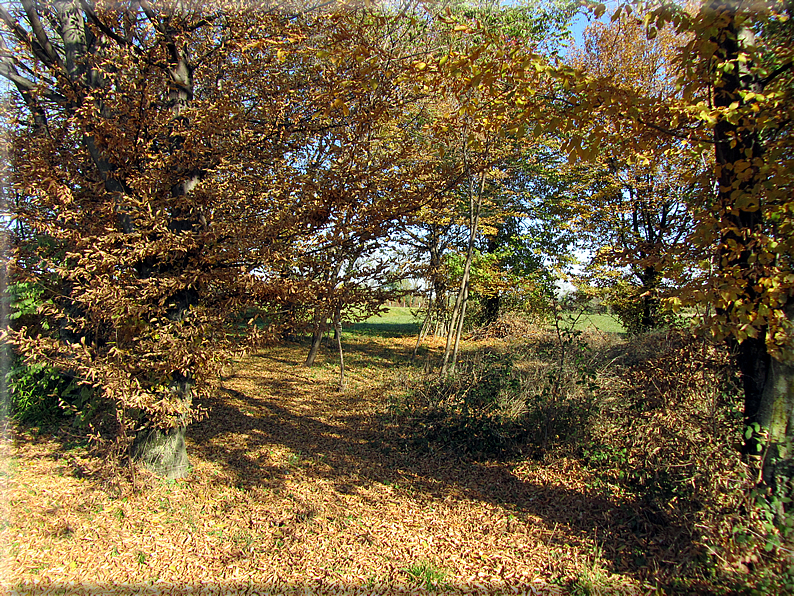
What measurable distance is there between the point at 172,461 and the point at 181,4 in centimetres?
513

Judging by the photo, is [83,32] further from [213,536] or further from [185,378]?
[213,536]

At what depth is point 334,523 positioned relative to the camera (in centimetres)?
435

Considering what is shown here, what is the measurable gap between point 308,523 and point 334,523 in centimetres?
25

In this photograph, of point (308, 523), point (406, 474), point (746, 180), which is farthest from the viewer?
point (406, 474)

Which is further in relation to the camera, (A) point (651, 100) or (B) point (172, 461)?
(B) point (172, 461)

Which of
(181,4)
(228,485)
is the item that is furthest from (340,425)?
(181,4)

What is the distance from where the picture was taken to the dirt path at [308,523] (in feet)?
11.6

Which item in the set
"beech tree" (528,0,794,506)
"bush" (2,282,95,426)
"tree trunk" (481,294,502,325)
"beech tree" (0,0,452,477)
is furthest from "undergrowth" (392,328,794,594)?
"tree trunk" (481,294,502,325)

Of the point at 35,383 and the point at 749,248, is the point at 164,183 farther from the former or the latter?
the point at 749,248

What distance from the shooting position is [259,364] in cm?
1294

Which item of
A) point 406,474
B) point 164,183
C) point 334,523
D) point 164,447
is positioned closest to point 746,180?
point 334,523

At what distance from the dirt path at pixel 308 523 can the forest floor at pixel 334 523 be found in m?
0.02

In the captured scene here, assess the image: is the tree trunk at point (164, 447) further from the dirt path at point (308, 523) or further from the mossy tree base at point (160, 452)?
the dirt path at point (308, 523)

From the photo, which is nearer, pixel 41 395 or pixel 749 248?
pixel 749 248
